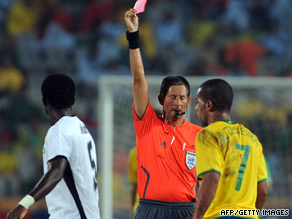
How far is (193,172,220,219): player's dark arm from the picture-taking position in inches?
142

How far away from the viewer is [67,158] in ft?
12.6

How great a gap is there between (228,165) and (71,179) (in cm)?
106

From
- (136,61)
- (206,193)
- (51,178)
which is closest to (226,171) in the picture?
(206,193)

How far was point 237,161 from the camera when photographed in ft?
12.3

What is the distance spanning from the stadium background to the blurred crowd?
22 mm

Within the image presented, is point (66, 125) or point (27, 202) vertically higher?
point (66, 125)

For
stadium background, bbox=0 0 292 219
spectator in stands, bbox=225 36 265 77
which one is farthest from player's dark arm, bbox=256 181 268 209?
spectator in stands, bbox=225 36 265 77

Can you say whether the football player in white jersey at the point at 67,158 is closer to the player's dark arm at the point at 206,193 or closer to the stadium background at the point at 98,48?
the player's dark arm at the point at 206,193

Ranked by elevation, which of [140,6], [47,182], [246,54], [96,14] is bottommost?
[47,182]

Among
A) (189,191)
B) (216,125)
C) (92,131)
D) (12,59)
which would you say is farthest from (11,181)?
(216,125)

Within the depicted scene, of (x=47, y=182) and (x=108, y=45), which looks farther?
(x=108, y=45)

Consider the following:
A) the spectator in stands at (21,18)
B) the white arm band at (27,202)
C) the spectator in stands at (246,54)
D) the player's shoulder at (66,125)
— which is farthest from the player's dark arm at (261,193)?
the spectator in stands at (21,18)

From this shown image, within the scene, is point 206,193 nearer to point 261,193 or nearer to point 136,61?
point 261,193

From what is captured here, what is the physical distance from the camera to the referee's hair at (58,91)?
13.1ft
